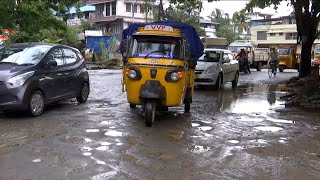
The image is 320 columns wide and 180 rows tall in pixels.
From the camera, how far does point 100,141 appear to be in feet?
24.4

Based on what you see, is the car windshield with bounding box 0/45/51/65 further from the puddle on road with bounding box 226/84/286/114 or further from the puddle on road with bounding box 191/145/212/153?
the puddle on road with bounding box 226/84/286/114

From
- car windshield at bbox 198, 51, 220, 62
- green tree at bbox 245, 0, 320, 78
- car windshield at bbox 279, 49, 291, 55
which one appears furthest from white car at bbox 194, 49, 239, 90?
car windshield at bbox 279, 49, 291, 55

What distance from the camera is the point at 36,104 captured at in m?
9.66

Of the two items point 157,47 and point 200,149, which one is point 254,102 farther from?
point 200,149

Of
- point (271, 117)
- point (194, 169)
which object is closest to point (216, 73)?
point (271, 117)

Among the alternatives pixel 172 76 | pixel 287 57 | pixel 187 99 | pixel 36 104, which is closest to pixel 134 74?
pixel 172 76

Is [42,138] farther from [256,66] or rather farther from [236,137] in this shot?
[256,66]

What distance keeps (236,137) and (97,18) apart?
50.8 metres

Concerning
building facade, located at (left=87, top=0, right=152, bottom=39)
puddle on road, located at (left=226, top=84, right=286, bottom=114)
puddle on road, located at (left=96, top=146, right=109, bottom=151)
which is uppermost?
building facade, located at (left=87, top=0, right=152, bottom=39)

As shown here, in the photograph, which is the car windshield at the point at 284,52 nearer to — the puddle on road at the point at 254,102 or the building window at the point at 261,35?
the puddle on road at the point at 254,102

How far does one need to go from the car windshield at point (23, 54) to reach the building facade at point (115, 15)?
141ft

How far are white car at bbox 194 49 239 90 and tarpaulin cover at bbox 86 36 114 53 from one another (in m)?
22.7

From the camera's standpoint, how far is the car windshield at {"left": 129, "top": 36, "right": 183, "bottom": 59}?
937cm

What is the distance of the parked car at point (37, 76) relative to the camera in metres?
9.12
